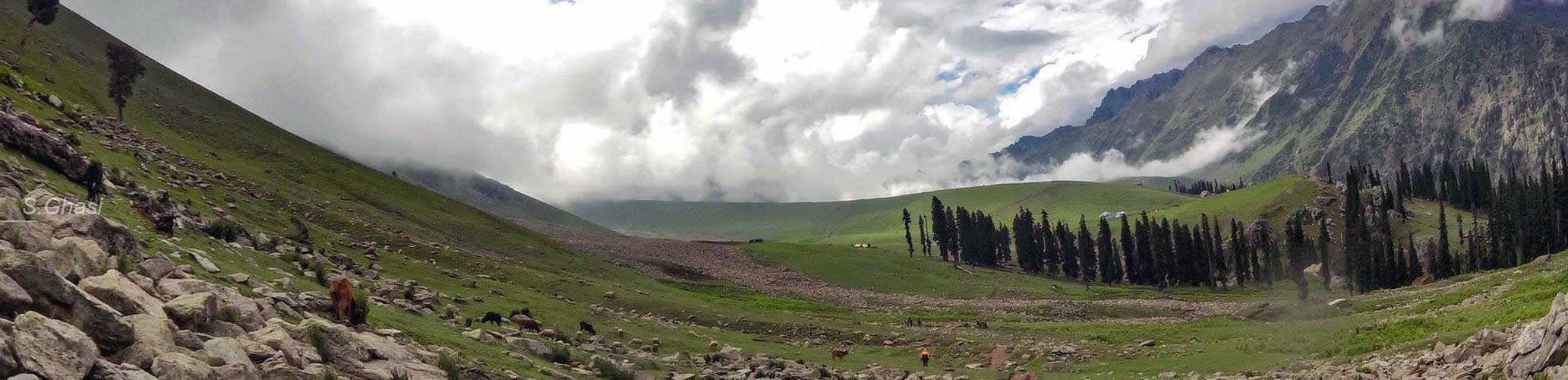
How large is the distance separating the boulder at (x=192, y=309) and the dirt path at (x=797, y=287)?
68.0 meters

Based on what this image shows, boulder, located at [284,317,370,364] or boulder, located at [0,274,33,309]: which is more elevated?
boulder, located at [0,274,33,309]

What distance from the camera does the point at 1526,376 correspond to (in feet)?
60.1

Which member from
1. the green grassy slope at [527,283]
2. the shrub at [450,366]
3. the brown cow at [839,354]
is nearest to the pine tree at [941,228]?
the green grassy slope at [527,283]

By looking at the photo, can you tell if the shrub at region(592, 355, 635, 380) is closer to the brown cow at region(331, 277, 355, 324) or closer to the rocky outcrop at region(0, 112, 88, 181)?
the brown cow at region(331, 277, 355, 324)

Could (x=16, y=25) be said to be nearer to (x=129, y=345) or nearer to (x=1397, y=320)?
(x=129, y=345)

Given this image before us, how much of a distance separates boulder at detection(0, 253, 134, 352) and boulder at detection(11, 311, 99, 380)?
28.3 inches

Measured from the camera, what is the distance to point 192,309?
45.1ft

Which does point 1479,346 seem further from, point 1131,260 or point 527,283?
point 1131,260

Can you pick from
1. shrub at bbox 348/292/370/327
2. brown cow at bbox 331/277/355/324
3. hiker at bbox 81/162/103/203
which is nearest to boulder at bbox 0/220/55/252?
brown cow at bbox 331/277/355/324

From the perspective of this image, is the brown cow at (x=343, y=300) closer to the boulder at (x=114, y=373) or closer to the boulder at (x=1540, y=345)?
the boulder at (x=114, y=373)

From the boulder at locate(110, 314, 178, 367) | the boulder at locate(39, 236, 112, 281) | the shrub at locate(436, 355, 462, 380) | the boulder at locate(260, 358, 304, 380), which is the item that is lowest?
the shrub at locate(436, 355, 462, 380)

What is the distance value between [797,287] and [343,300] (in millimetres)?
81075

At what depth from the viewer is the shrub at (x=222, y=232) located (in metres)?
29.8

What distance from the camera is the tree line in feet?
374
